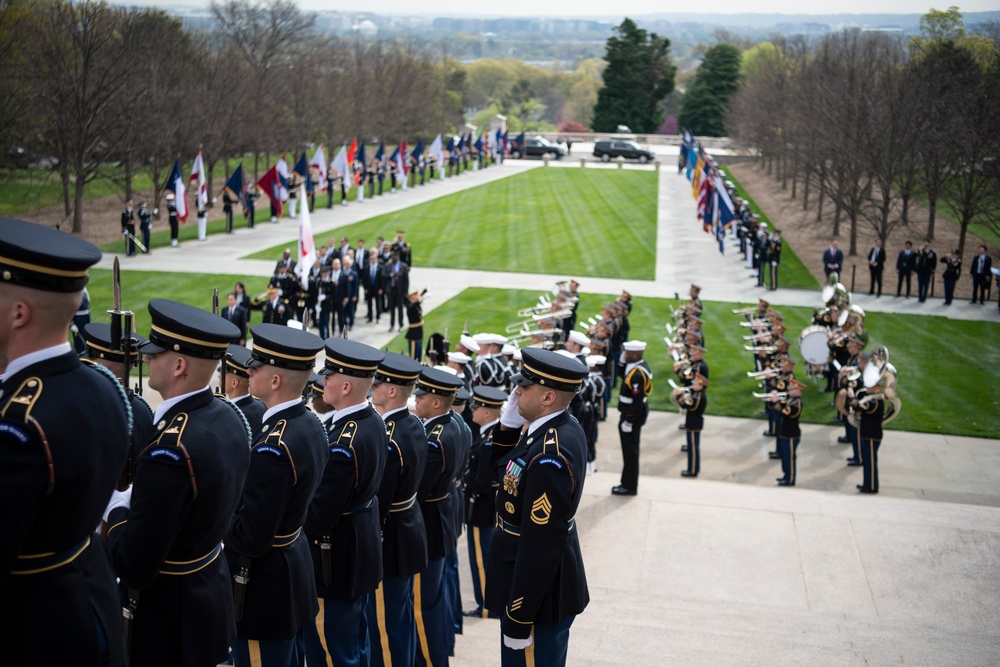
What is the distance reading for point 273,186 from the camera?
106 feet

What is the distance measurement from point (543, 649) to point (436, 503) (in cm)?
208

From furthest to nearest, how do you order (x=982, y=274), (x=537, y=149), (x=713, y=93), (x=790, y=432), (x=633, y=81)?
(x=633, y=81)
(x=713, y=93)
(x=537, y=149)
(x=982, y=274)
(x=790, y=432)

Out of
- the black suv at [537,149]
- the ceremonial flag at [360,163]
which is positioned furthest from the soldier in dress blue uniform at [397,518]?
the black suv at [537,149]

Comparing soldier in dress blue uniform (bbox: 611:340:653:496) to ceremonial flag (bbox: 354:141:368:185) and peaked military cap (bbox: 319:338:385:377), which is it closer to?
peaked military cap (bbox: 319:338:385:377)

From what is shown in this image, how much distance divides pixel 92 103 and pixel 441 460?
29.7 meters

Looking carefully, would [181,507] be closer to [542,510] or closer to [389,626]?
[542,510]

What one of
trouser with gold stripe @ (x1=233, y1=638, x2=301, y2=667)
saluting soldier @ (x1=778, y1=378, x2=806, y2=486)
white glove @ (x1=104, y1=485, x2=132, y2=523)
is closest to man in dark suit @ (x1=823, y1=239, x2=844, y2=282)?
saluting soldier @ (x1=778, y1=378, x2=806, y2=486)

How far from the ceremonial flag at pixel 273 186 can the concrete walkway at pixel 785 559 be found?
54.0ft

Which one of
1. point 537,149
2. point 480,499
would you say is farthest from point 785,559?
point 537,149

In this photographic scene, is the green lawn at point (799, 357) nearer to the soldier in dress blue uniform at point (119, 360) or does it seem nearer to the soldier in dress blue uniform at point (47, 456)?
the soldier in dress blue uniform at point (119, 360)

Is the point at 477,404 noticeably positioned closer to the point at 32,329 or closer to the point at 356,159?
the point at 32,329

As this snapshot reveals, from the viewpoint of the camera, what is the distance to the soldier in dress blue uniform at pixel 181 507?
4.32 m

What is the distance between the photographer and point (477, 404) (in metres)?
9.21

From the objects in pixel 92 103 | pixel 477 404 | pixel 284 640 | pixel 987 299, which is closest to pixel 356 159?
pixel 92 103
